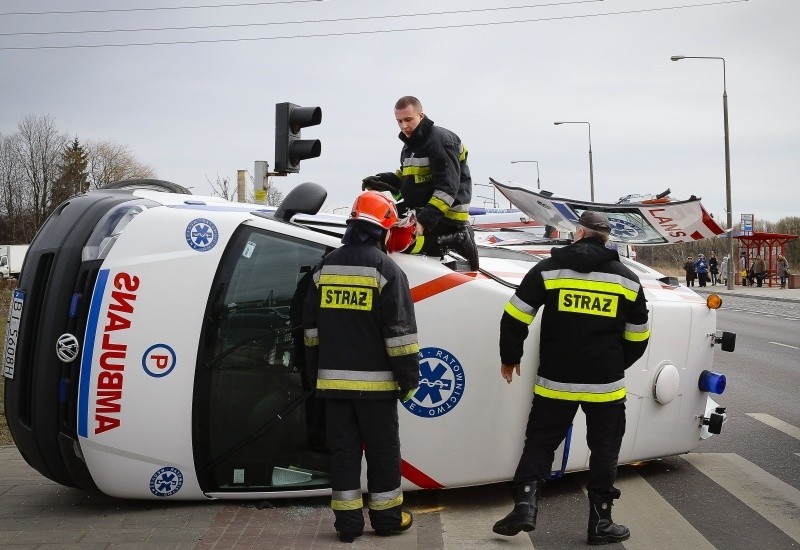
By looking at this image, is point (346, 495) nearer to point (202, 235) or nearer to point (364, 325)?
point (364, 325)

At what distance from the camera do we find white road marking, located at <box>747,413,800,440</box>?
797 cm

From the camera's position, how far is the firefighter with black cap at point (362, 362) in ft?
16.0

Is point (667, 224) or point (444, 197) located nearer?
point (444, 197)

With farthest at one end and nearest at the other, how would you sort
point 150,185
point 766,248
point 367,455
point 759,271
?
point 766,248 → point 759,271 → point 150,185 → point 367,455

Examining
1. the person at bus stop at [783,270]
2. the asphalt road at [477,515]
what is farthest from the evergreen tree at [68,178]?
the asphalt road at [477,515]

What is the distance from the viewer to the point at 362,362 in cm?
492

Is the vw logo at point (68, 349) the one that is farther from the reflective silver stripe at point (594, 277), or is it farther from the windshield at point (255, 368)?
the reflective silver stripe at point (594, 277)

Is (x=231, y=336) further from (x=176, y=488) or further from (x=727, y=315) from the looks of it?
(x=727, y=315)

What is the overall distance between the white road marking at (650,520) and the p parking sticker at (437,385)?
1.15m

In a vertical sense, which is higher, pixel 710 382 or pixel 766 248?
pixel 710 382

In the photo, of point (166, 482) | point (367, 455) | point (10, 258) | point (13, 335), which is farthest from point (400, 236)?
point (10, 258)

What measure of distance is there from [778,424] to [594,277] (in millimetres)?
4163

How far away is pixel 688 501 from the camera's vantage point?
5.75 meters

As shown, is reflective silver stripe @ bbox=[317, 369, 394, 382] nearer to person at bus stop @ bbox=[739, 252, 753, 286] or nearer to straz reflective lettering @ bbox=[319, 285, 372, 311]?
straz reflective lettering @ bbox=[319, 285, 372, 311]
